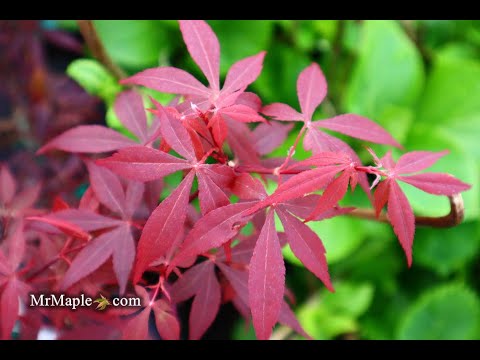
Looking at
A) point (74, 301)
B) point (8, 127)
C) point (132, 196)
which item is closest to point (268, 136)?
point (132, 196)

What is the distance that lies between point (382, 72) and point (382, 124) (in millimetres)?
207

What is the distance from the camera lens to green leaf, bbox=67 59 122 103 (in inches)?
44.3

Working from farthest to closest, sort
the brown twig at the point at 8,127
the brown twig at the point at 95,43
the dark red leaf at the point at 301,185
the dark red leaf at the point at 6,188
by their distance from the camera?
1. the brown twig at the point at 8,127
2. the brown twig at the point at 95,43
3. the dark red leaf at the point at 6,188
4. the dark red leaf at the point at 301,185

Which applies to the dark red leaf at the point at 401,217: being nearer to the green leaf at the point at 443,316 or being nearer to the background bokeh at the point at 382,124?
the background bokeh at the point at 382,124

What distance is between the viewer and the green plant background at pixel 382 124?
1301 mm

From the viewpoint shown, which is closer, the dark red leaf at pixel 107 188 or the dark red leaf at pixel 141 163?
the dark red leaf at pixel 141 163

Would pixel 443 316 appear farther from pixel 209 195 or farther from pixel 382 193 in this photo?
pixel 209 195

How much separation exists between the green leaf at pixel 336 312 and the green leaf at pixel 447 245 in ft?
0.67

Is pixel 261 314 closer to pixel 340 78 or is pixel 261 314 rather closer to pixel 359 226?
pixel 359 226

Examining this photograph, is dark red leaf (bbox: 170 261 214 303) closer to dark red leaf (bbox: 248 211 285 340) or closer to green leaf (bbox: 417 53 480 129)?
dark red leaf (bbox: 248 211 285 340)

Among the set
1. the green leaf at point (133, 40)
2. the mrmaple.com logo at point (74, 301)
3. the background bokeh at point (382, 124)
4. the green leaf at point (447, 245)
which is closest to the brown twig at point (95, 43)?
the background bokeh at point (382, 124)

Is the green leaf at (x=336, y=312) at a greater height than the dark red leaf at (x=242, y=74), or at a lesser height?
lesser
